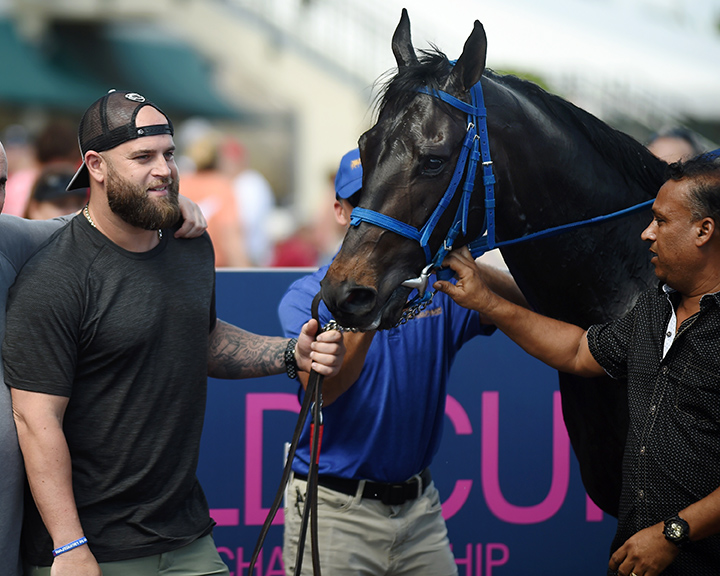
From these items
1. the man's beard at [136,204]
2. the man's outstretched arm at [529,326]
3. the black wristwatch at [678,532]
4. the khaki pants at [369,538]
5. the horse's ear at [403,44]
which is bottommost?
the khaki pants at [369,538]

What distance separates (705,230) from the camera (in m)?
2.16

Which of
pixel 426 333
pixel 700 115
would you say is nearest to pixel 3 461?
pixel 426 333

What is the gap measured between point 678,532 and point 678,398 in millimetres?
332

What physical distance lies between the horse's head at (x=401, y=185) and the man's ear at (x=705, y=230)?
667mm

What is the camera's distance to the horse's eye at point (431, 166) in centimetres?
239

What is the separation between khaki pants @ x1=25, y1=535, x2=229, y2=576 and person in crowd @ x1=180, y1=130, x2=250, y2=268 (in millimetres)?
4632

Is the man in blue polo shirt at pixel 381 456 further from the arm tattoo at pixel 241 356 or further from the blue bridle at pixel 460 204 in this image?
the blue bridle at pixel 460 204

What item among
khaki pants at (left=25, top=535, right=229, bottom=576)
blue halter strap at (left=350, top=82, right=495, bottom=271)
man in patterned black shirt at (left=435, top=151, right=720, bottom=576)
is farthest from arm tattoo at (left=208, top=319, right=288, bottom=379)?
man in patterned black shirt at (left=435, top=151, right=720, bottom=576)

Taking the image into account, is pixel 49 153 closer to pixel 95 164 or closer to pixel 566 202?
pixel 95 164

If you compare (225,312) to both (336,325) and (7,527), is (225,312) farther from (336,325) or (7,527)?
(7,527)

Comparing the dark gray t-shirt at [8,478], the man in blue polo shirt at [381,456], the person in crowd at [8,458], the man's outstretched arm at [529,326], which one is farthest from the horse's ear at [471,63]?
the dark gray t-shirt at [8,478]

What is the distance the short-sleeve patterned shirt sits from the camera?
2.12 m

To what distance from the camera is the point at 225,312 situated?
409 centimetres

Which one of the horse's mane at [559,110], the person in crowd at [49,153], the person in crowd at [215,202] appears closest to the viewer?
the horse's mane at [559,110]
